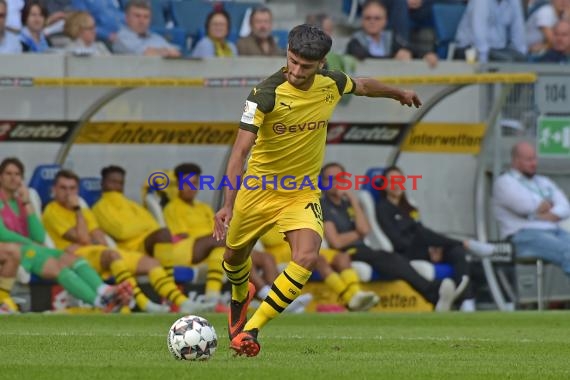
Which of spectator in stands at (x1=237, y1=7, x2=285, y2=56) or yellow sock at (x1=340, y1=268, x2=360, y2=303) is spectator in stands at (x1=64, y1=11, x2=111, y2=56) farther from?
yellow sock at (x1=340, y1=268, x2=360, y2=303)

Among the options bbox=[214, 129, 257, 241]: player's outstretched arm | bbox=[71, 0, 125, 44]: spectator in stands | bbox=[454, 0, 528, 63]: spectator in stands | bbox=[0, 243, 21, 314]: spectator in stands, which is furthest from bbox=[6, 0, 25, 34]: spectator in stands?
bbox=[214, 129, 257, 241]: player's outstretched arm

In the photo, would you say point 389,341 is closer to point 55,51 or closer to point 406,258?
point 406,258

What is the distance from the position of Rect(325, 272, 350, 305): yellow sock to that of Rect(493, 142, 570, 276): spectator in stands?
2.46m

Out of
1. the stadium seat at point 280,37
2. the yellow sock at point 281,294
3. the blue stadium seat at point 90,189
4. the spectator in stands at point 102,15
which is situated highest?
the spectator in stands at point 102,15

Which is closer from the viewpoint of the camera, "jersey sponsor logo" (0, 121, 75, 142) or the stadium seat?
"jersey sponsor logo" (0, 121, 75, 142)

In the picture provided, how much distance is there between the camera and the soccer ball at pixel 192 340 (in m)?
8.94

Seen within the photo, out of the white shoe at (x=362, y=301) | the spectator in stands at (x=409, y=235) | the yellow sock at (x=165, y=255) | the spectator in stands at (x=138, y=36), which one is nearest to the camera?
the white shoe at (x=362, y=301)

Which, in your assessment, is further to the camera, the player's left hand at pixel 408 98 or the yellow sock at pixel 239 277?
the yellow sock at pixel 239 277

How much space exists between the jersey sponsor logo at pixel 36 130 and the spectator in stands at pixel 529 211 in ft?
16.8

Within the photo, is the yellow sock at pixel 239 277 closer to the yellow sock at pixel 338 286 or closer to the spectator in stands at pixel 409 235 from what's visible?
the yellow sock at pixel 338 286

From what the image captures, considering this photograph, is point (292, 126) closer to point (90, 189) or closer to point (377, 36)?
point (90, 189)

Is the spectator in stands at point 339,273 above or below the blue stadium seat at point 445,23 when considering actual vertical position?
below

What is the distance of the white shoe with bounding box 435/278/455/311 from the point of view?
1744cm

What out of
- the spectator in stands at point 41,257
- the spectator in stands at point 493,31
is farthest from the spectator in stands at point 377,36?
the spectator in stands at point 41,257
